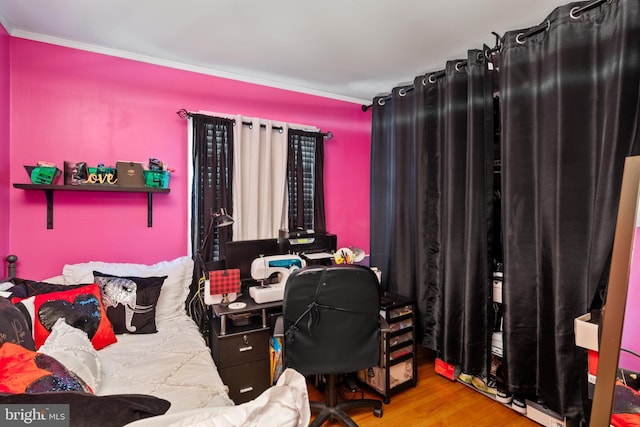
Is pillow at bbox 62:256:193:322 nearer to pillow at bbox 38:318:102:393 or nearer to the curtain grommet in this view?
pillow at bbox 38:318:102:393

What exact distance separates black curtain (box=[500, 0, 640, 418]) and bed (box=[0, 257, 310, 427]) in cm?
161

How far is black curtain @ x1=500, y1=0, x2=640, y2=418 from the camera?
1.48m

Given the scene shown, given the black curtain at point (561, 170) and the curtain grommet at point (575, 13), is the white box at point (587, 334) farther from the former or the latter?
the curtain grommet at point (575, 13)

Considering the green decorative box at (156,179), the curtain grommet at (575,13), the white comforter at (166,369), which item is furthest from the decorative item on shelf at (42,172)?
the curtain grommet at (575,13)

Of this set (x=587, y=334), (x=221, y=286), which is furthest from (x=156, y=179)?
(x=587, y=334)

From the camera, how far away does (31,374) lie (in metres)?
1.05

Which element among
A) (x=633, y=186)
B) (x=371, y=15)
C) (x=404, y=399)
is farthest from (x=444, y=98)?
(x=404, y=399)

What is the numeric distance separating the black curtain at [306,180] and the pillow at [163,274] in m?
0.97

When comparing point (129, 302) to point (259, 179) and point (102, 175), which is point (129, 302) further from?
point (259, 179)

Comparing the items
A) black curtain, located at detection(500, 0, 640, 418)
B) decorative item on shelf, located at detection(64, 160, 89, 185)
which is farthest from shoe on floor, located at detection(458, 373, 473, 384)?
decorative item on shelf, located at detection(64, 160, 89, 185)

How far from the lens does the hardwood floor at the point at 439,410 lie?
194 cm

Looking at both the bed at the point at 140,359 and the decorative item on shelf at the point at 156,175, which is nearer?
the bed at the point at 140,359

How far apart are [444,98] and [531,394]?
6.68ft

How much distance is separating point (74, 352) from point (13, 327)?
26 cm
